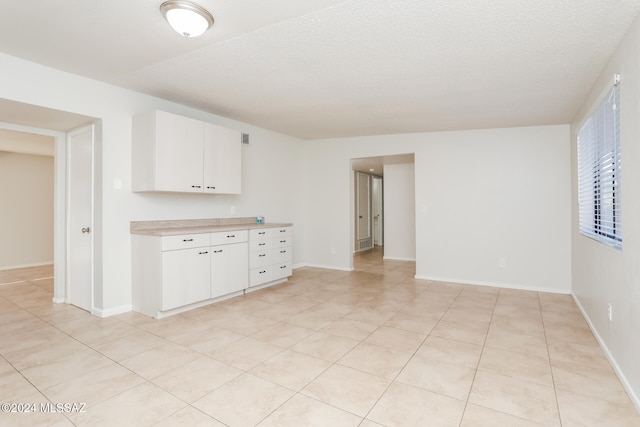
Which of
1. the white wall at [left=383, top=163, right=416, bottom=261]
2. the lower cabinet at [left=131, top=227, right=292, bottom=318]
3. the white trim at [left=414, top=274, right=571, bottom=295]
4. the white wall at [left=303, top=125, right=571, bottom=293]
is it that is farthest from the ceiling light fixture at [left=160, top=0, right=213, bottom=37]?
the white wall at [left=383, top=163, right=416, bottom=261]

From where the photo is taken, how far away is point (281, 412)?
181 centimetres

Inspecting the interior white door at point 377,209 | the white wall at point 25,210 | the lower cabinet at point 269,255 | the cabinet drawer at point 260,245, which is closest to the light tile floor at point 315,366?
the lower cabinet at point 269,255

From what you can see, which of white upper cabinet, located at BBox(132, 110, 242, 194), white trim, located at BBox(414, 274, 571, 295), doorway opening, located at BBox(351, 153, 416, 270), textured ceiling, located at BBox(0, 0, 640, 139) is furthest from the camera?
doorway opening, located at BBox(351, 153, 416, 270)

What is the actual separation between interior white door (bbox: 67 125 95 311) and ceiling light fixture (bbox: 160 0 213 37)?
2.06 metres

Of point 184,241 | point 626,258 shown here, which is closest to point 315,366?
point 184,241

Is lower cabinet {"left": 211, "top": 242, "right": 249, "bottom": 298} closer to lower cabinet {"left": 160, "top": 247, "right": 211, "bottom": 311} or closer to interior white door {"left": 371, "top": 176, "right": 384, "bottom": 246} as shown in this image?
lower cabinet {"left": 160, "top": 247, "right": 211, "bottom": 311}

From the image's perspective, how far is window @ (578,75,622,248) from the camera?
7.82 feet

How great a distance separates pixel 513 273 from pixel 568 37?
3.38 meters

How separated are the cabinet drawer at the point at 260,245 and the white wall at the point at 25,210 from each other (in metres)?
5.04

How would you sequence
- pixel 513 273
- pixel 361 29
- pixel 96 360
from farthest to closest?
pixel 513 273 → pixel 96 360 → pixel 361 29

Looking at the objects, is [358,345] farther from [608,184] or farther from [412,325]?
[608,184]

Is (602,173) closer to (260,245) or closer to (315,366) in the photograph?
(315,366)

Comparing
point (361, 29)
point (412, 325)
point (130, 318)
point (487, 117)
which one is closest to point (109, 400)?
point (130, 318)

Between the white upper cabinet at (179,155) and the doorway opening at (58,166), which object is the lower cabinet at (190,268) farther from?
the doorway opening at (58,166)
